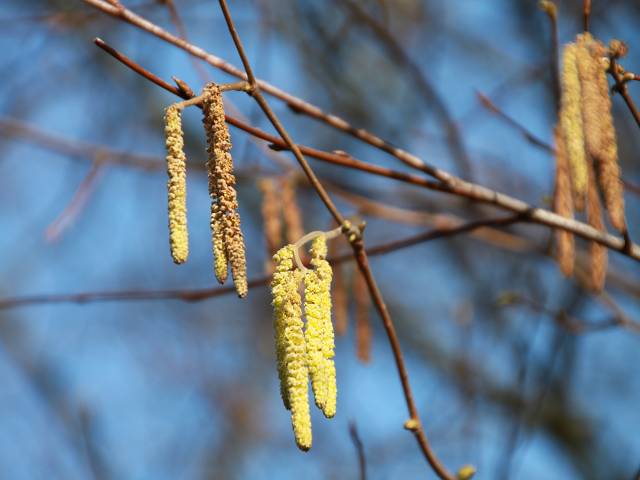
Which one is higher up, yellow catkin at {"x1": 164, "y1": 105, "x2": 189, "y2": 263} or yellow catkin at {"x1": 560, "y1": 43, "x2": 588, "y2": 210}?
yellow catkin at {"x1": 560, "y1": 43, "x2": 588, "y2": 210}

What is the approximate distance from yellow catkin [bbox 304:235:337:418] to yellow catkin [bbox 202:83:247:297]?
86 millimetres

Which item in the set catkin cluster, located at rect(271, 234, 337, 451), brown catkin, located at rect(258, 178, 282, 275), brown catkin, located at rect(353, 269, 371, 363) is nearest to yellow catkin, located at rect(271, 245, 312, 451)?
catkin cluster, located at rect(271, 234, 337, 451)

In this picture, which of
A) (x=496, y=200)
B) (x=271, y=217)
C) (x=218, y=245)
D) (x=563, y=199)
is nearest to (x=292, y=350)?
(x=218, y=245)

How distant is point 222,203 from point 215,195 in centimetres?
1

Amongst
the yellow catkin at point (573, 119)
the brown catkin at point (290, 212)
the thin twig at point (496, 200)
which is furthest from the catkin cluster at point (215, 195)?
the brown catkin at point (290, 212)

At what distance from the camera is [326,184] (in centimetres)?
237

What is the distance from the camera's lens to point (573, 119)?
4.17ft

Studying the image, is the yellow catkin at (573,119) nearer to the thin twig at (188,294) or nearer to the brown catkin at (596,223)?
the brown catkin at (596,223)

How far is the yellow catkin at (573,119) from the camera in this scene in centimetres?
125

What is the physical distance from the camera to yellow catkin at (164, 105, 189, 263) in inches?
37.9

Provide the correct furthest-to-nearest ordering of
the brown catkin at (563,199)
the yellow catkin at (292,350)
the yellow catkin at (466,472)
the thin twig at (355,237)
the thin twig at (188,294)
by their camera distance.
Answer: the thin twig at (188,294) < the brown catkin at (563,199) < the yellow catkin at (466,472) < the thin twig at (355,237) < the yellow catkin at (292,350)

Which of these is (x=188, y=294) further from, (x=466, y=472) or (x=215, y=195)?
(x=215, y=195)

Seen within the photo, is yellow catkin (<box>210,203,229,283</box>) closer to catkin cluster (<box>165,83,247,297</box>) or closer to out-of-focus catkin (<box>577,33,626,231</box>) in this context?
catkin cluster (<box>165,83,247,297</box>)

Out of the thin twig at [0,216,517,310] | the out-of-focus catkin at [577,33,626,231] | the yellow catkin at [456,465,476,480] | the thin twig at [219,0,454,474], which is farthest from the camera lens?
the thin twig at [0,216,517,310]
